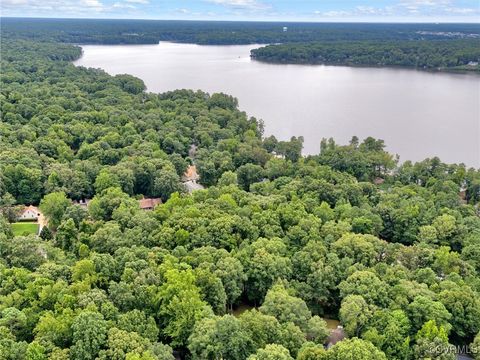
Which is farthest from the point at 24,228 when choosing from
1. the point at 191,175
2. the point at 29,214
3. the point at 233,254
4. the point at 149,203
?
the point at 233,254

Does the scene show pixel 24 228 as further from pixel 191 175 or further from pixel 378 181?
pixel 378 181

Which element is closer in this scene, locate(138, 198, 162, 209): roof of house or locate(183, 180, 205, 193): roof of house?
locate(138, 198, 162, 209): roof of house

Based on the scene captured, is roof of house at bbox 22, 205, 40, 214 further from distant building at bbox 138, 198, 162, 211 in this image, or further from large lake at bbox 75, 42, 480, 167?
large lake at bbox 75, 42, 480, 167

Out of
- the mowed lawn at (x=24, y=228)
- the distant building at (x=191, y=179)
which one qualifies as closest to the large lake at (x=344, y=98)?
the distant building at (x=191, y=179)

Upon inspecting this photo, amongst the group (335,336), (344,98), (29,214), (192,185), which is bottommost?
(335,336)

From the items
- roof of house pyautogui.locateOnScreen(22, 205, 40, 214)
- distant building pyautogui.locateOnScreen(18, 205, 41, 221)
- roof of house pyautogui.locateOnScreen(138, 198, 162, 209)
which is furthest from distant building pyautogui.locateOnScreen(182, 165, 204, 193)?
distant building pyautogui.locateOnScreen(18, 205, 41, 221)
